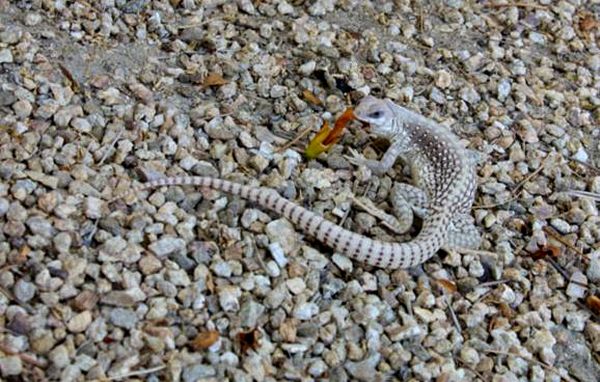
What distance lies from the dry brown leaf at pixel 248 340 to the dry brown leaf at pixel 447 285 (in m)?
0.96

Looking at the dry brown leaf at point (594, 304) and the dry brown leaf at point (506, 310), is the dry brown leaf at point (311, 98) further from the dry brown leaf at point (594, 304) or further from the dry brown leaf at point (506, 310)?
the dry brown leaf at point (594, 304)

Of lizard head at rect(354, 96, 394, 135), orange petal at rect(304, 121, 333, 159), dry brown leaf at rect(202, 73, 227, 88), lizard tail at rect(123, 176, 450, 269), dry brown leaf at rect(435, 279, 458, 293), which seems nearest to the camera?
lizard tail at rect(123, 176, 450, 269)

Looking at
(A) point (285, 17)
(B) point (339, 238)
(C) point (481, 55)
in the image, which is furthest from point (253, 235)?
(C) point (481, 55)

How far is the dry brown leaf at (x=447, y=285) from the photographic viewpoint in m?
4.06

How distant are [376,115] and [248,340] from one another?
1500mm

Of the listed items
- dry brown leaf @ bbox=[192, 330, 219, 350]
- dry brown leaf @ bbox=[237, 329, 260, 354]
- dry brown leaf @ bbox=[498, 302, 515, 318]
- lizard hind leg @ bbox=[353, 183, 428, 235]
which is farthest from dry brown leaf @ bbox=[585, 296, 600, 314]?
dry brown leaf @ bbox=[192, 330, 219, 350]

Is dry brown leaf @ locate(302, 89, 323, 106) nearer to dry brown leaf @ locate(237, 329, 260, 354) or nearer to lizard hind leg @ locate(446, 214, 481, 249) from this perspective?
lizard hind leg @ locate(446, 214, 481, 249)

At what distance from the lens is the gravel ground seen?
3555mm

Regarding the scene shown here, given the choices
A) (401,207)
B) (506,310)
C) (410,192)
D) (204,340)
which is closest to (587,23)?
(410,192)

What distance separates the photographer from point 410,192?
4.37 m

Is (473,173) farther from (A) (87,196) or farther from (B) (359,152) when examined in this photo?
(A) (87,196)

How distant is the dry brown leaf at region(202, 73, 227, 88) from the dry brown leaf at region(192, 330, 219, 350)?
1.60 meters

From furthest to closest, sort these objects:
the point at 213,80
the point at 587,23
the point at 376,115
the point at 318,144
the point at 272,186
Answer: the point at 587,23 → the point at 213,80 → the point at 376,115 → the point at 318,144 → the point at 272,186

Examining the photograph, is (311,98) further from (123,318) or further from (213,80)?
(123,318)
